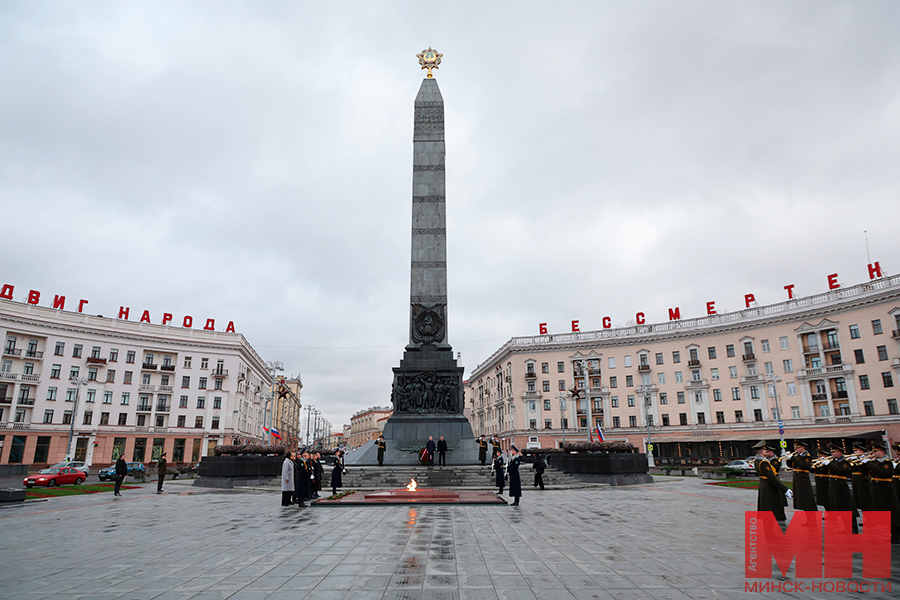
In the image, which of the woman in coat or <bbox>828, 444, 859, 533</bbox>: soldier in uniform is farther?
the woman in coat

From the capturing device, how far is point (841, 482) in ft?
33.0

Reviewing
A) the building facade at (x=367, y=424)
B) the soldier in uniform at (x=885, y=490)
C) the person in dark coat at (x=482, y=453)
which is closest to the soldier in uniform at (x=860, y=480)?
the soldier in uniform at (x=885, y=490)

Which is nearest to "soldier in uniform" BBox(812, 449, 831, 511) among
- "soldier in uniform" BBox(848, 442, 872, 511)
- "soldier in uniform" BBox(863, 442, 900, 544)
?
"soldier in uniform" BBox(848, 442, 872, 511)

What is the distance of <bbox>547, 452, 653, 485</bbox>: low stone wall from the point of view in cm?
2311

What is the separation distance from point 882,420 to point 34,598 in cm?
5793

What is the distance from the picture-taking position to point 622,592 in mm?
5906

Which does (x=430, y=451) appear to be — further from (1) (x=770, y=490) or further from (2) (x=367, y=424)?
(2) (x=367, y=424)

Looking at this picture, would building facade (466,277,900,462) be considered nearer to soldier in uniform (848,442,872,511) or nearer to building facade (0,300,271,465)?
soldier in uniform (848,442,872,511)

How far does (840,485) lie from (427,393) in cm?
1965

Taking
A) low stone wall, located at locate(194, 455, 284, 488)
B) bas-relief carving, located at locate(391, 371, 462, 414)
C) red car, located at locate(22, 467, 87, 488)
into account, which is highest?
bas-relief carving, located at locate(391, 371, 462, 414)

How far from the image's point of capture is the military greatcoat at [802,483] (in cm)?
1088

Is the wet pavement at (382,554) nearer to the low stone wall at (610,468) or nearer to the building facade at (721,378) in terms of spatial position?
the low stone wall at (610,468)

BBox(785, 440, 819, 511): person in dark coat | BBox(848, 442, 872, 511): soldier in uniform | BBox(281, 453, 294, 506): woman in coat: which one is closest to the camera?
BBox(848, 442, 872, 511): soldier in uniform

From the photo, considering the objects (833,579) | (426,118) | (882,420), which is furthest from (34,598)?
(882,420)
